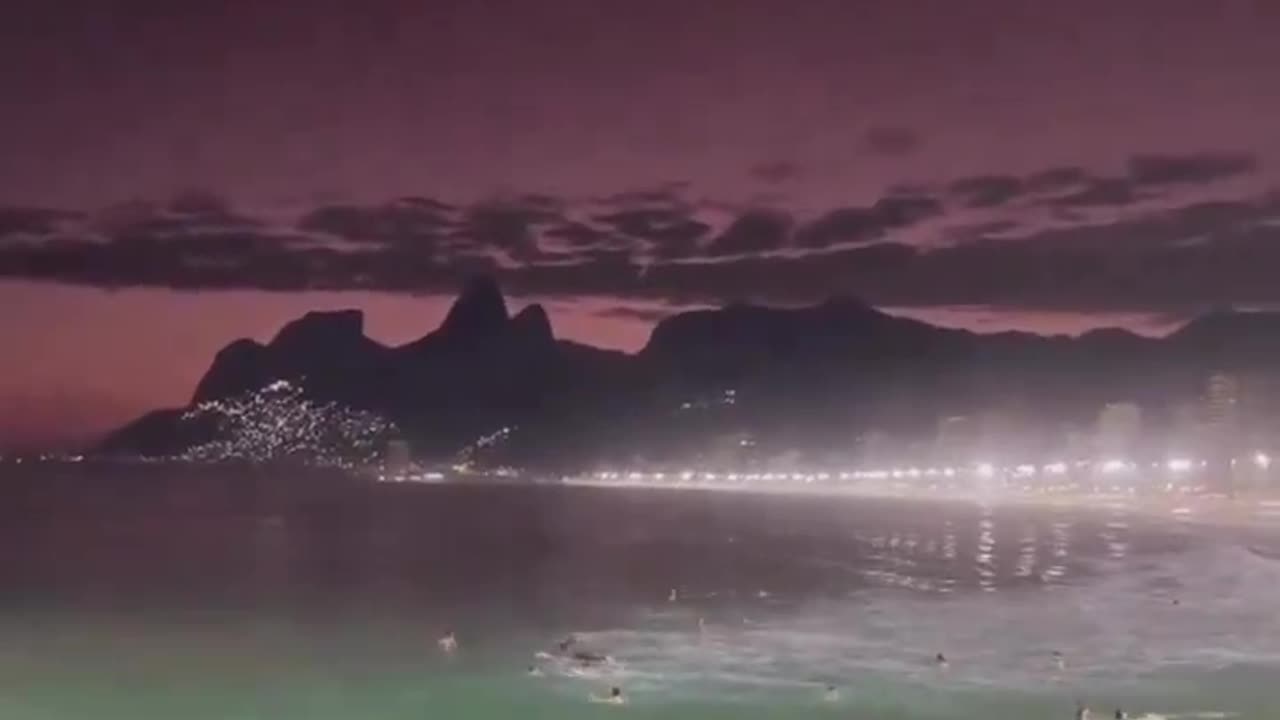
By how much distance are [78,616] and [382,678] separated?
26795 mm

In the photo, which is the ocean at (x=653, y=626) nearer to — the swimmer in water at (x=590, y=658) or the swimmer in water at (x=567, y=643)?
the swimmer in water at (x=567, y=643)

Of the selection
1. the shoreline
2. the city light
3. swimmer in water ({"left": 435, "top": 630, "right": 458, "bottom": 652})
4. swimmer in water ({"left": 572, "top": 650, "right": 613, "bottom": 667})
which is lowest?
swimmer in water ({"left": 435, "top": 630, "right": 458, "bottom": 652})

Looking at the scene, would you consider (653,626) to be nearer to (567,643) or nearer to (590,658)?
(567,643)

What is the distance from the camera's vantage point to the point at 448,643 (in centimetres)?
5403

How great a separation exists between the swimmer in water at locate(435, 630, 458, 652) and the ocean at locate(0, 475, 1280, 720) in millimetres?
370

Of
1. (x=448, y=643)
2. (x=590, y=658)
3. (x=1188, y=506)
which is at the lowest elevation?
(x=448, y=643)

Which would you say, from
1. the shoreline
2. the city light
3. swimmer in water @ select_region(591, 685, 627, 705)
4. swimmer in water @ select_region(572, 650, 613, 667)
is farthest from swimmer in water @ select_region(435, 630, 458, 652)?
the city light

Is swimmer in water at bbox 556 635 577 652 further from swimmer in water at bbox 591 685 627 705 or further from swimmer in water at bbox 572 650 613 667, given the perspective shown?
swimmer in water at bbox 591 685 627 705

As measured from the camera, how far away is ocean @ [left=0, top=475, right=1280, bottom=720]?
136ft

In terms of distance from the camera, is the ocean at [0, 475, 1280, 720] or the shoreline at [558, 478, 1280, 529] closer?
the ocean at [0, 475, 1280, 720]

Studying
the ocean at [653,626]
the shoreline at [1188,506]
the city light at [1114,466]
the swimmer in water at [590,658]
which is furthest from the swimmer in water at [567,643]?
the city light at [1114,466]

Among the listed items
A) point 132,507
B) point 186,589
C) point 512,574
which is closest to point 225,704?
point 186,589

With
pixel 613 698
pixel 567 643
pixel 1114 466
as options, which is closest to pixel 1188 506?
pixel 1114 466

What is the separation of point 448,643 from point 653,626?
9.35m
